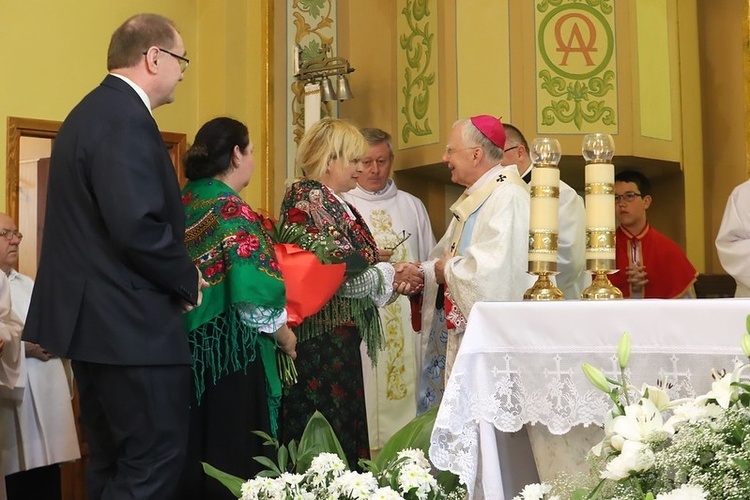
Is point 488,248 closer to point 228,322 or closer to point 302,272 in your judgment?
point 302,272

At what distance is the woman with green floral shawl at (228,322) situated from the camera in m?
3.51

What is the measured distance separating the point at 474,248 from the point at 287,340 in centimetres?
93

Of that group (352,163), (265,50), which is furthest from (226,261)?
(265,50)

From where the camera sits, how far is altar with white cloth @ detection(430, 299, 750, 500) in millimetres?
2537

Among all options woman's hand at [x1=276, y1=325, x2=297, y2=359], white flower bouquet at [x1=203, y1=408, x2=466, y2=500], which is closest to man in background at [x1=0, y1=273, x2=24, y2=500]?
woman's hand at [x1=276, y1=325, x2=297, y2=359]

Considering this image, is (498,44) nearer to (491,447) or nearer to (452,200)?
(452,200)

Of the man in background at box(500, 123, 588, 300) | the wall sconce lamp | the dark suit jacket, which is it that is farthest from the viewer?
the wall sconce lamp

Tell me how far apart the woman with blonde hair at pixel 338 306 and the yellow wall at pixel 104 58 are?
2.27 metres

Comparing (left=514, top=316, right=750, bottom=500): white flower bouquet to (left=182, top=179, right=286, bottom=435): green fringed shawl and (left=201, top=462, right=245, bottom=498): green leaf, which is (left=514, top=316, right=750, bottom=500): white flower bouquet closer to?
(left=201, top=462, right=245, bottom=498): green leaf

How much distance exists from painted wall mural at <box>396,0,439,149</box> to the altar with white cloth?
3753 mm

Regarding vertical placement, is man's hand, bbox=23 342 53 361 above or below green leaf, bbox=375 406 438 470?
above

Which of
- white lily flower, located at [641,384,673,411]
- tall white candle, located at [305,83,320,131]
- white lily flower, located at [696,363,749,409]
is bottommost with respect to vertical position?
white lily flower, located at [641,384,673,411]

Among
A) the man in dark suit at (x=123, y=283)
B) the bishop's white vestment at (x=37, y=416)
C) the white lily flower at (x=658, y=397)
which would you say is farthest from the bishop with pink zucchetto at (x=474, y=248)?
the white lily flower at (x=658, y=397)

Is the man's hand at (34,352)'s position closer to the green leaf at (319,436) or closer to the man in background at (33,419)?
the man in background at (33,419)
